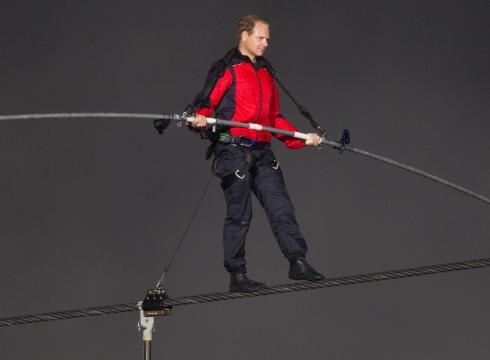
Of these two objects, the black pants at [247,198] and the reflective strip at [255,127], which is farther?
the black pants at [247,198]

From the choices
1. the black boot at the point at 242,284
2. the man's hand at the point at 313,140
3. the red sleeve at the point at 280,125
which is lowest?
the black boot at the point at 242,284

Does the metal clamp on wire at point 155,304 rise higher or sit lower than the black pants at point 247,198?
lower

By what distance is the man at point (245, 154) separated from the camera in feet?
14.2

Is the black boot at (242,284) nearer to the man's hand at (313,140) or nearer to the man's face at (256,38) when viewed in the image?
the man's hand at (313,140)

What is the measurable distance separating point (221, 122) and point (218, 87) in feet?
1.11

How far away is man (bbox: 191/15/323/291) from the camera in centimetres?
432

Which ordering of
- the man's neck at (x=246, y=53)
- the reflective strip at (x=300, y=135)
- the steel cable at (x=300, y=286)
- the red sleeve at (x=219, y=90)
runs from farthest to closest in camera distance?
the man's neck at (x=246, y=53), the red sleeve at (x=219, y=90), the reflective strip at (x=300, y=135), the steel cable at (x=300, y=286)

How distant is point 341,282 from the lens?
4.02m

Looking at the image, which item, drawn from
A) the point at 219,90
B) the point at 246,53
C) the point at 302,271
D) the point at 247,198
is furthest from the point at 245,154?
the point at 302,271

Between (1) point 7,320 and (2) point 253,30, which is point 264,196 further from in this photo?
(1) point 7,320

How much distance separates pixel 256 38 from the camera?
4340mm

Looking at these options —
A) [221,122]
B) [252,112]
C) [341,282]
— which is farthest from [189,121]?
[341,282]

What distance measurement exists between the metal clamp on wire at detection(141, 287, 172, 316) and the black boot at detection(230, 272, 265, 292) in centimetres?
33

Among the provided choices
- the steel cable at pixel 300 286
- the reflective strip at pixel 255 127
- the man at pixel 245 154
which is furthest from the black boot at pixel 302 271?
the reflective strip at pixel 255 127
